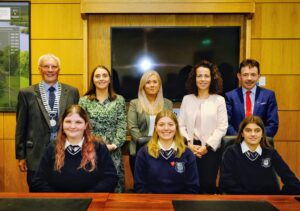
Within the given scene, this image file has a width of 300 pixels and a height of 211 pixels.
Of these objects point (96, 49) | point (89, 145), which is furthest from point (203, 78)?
point (96, 49)

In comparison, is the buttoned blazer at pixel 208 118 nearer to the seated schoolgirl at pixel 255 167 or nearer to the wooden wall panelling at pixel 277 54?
the seated schoolgirl at pixel 255 167

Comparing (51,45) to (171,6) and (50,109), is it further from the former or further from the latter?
(171,6)

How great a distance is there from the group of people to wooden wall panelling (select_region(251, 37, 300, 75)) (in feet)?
3.15

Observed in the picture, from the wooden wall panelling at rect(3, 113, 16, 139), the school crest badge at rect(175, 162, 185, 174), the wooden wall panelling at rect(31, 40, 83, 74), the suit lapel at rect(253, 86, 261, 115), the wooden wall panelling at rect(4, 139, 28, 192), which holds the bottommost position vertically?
the wooden wall panelling at rect(4, 139, 28, 192)

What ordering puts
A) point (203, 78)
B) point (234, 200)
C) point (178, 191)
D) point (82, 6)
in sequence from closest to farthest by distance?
1. point (234, 200)
2. point (178, 191)
3. point (203, 78)
4. point (82, 6)

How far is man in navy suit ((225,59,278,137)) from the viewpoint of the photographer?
301cm

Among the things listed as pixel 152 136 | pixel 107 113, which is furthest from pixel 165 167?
pixel 107 113

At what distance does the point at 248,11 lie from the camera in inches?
149

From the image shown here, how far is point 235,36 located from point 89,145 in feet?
7.55

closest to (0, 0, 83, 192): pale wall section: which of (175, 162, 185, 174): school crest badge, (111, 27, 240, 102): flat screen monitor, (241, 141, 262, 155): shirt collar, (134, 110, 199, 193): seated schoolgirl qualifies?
(111, 27, 240, 102): flat screen monitor

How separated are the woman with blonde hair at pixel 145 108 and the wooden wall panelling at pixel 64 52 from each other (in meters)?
1.08

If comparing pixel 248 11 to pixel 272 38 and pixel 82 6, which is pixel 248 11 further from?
pixel 82 6

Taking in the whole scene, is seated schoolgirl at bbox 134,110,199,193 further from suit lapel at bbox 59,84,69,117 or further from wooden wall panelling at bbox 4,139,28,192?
wooden wall panelling at bbox 4,139,28,192

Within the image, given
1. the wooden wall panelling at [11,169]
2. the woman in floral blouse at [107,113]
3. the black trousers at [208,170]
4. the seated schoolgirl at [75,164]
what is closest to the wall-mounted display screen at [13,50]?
the wooden wall panelling at [11,169]
